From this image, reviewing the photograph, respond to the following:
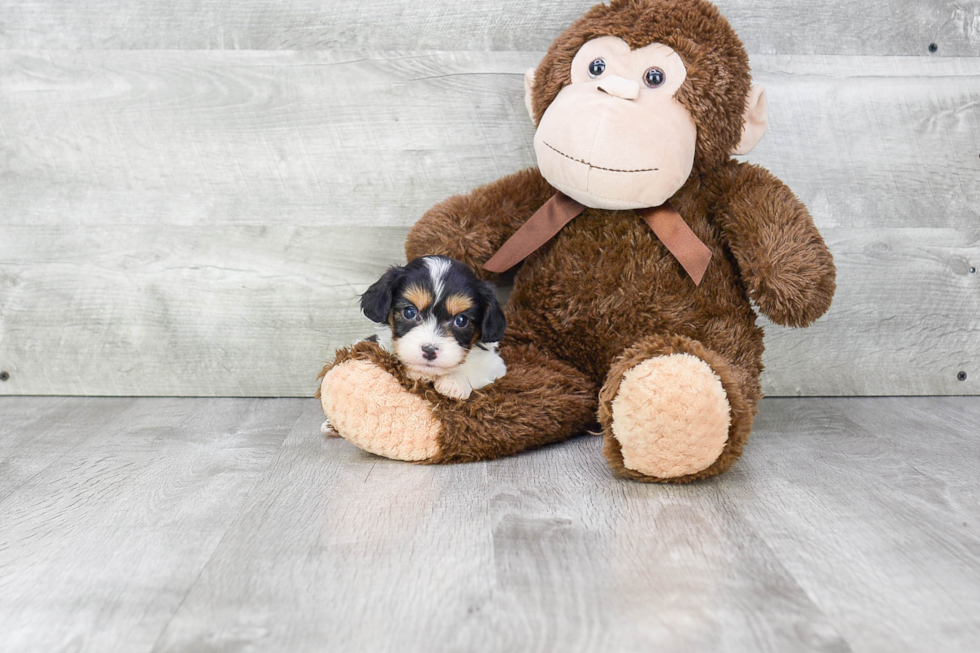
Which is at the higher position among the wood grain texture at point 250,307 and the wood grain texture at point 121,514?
the wood grain texture at point 250,307

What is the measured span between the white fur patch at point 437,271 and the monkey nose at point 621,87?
16.5 inches

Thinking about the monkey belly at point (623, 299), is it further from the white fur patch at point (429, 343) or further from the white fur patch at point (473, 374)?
the white fur patch at point (429, 343)

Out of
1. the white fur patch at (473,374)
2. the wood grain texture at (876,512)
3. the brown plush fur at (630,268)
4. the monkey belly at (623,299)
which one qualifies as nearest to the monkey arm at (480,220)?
the brown plush fur at (630,268)

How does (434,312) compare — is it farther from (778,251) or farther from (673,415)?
(778,251)

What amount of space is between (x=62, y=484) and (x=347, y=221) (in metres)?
0.84

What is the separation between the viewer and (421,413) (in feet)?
4.75

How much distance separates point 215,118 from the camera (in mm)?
1902

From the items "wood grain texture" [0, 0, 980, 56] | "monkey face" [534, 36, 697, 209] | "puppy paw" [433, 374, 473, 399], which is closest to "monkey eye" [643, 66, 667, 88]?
"monkey face" [534, 36, 697, 209]

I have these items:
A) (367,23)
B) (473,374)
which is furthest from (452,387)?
(367,23)

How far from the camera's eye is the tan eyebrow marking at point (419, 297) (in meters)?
1.43

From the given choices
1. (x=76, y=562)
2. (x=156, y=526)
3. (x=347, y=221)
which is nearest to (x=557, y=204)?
(x=347, y=221)

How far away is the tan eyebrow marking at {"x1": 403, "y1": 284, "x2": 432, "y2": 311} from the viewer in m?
1.43

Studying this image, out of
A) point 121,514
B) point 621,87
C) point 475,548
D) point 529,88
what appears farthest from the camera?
point 529,88

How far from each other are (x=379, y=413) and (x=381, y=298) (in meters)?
0.19
